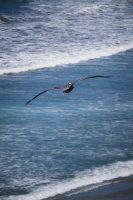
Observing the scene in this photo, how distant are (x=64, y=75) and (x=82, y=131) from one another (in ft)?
11.8

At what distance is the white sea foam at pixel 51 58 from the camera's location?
Result: 11633 mm

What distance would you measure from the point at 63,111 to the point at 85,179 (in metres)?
2.67

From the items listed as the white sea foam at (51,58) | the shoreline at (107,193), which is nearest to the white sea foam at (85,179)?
the shoreline at (107,193)

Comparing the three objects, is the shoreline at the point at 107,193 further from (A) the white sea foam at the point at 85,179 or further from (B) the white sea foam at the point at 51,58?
(B) the white sea foam at the point at 51,58

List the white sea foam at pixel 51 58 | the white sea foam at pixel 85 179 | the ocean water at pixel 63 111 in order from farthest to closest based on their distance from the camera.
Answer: the white sea foam at pixel 51 58 < the ocean water at pixel 63 111 < the white sea foam at pixel 85 179

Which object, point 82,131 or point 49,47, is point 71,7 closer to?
point 49,47

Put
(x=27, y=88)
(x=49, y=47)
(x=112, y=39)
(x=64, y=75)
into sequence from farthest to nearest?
(x=112, y=39), (x=49, y=47), (x=64, y=75), (x=27, y=88)

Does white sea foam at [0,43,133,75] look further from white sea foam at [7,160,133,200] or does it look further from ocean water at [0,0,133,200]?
white sea foam at [7,160,133,200]

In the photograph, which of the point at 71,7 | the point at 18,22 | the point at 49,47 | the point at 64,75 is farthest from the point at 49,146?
the point at 71,7

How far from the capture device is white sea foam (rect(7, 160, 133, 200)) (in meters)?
5.68

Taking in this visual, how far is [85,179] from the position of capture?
6.06m

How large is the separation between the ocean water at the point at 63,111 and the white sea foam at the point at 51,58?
0.02m

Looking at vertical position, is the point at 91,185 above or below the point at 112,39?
above

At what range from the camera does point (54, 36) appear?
1546 centimetres
